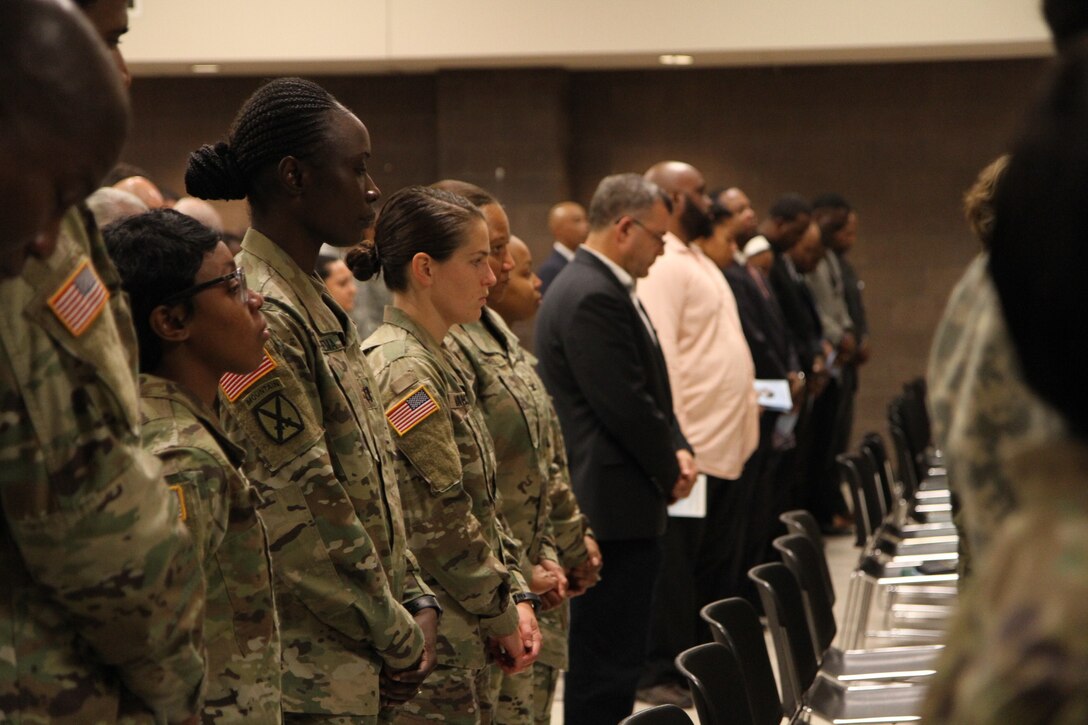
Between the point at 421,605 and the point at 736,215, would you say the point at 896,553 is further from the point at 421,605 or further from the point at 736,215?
the point at 421,605

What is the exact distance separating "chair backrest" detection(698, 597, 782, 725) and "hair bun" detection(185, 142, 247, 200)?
1244mm

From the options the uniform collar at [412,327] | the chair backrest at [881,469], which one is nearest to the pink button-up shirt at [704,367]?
the chair backrest at [881,469]

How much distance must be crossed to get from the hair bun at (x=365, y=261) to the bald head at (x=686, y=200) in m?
2.66

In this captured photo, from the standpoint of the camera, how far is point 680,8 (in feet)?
28.9

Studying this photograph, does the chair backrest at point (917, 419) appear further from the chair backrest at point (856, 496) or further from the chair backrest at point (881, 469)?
the chair backrest at point (856, 496)

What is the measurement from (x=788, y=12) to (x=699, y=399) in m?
4.45

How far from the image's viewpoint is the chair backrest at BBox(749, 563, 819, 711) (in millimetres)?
3127

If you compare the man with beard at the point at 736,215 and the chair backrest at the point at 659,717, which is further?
the man with beard at the point at 736,215

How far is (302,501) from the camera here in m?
2.04

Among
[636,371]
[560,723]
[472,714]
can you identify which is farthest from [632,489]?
[472,714]

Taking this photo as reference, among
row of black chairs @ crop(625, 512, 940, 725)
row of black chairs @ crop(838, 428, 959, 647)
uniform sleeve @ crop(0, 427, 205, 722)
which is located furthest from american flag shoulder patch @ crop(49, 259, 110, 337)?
row of black chairs @ crop(838, 428, 959, 647)

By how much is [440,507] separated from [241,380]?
2.16 ft

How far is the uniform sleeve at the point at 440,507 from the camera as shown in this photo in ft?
8.46

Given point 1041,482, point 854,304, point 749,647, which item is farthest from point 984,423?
point 854,304
